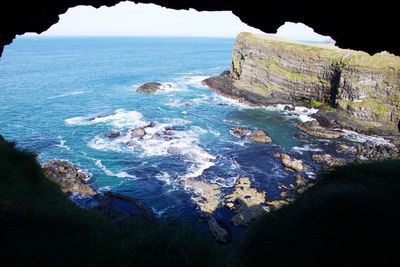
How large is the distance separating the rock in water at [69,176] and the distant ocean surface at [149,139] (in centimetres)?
196

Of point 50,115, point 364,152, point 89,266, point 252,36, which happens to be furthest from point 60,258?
point 252,36

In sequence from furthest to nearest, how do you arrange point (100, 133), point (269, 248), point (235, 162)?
point (100, 133), point (235, 162), point (269, 248)

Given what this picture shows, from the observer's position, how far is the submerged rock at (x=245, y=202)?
34269mm

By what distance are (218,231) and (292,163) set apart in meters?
20.5

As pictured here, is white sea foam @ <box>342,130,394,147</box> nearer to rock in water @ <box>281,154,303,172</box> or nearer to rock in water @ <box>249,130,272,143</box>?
rock in water @ <box>249,130,272,143</box>

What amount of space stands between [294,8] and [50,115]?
73867 millimetres

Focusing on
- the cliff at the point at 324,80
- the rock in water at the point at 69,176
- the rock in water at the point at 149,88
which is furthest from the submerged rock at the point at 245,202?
the rock in water at the point at 149,88

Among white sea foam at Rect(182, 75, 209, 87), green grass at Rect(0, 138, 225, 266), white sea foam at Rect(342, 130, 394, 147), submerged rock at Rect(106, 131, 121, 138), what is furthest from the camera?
white sea foam at Rect(182, 75, 209, 87)

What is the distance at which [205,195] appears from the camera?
39875 mm

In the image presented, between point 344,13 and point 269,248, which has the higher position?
point 344,13

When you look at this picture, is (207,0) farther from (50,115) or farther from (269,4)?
(50,115)

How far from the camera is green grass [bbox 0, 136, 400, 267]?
29.5 ft

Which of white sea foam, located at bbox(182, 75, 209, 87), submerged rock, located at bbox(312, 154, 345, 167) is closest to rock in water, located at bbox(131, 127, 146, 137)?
submerged rock, located at bbox(312, 154, 345, 167)

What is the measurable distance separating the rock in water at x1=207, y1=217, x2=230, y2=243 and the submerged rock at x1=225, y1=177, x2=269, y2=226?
6.25 feet
